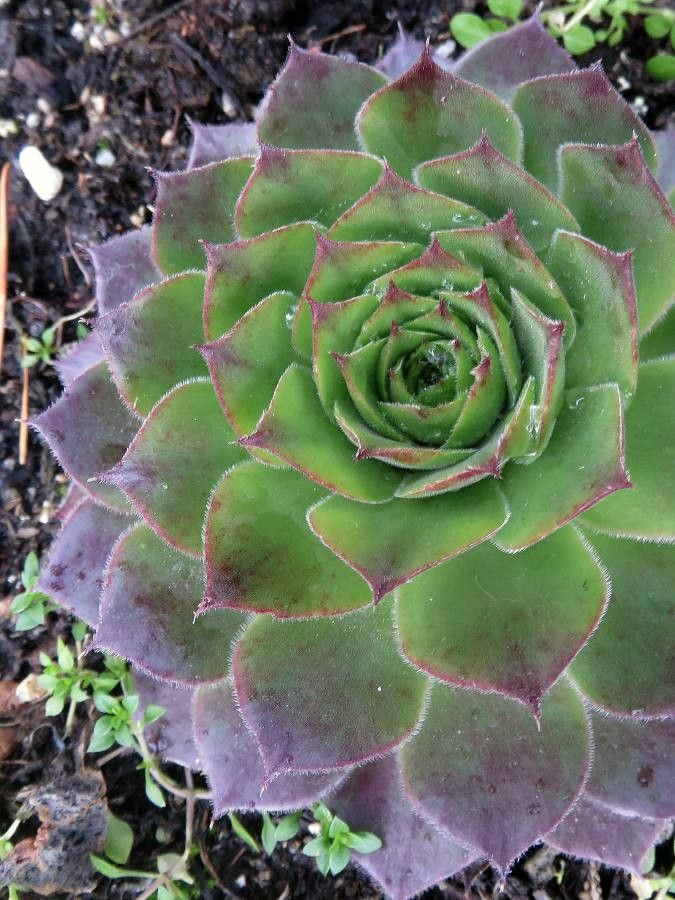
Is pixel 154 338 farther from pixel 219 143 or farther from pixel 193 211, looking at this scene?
pixel 219 143

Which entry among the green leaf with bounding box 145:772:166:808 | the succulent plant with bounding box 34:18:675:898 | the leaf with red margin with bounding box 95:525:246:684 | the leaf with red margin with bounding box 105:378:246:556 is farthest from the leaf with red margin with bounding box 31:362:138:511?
the green leaf with bounding box 145:772:166:808

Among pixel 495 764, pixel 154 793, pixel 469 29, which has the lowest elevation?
pixel 154 793

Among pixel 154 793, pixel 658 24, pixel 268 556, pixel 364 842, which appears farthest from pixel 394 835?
pixel 658 24

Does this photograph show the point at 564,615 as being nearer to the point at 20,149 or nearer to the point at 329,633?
the point at 329,633

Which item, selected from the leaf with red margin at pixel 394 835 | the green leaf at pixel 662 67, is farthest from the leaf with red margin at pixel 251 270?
the green leaf at pixel 662 67

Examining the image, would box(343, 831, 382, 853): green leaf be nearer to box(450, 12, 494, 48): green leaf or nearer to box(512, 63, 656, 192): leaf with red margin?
box(512, 63, 656, 192): leaf with red margin

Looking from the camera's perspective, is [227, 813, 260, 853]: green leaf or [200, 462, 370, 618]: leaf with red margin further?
[227, 813, 260, 853]: green leaf
